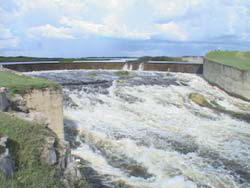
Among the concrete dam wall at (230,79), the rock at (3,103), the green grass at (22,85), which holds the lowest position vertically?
the concrete dam wall at (230,79)

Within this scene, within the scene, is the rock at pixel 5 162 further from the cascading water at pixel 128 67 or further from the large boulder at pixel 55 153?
the cascading water at pixel 128 67

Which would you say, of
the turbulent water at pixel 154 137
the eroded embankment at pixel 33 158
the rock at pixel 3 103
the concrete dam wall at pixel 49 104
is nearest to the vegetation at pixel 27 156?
the eroded embankment at pixel 33 158

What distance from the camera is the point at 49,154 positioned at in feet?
17.7

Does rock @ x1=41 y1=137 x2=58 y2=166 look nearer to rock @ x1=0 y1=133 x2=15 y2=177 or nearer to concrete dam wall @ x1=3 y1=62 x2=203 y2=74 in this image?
rock @ x1=0 y1=133 x2=15 y2=177

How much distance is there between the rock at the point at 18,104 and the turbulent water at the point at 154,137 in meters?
1.96

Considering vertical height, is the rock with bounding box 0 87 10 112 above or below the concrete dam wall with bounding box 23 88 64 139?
above

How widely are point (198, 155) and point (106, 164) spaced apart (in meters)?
2.68

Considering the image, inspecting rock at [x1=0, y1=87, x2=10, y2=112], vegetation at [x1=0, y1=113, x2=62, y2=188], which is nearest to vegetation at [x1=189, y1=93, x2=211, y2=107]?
rock at [x1=0, y1=87, x2=10, y2=112]

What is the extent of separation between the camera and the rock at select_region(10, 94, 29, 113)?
790 cm

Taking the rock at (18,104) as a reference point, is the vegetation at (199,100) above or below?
below

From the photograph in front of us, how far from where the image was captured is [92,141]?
10.4 m

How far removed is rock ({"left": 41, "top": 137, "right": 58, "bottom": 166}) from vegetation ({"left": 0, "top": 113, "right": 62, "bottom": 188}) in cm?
6

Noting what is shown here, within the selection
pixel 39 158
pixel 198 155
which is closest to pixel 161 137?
pixel 198 155

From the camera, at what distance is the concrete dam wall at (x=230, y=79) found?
1911cm
